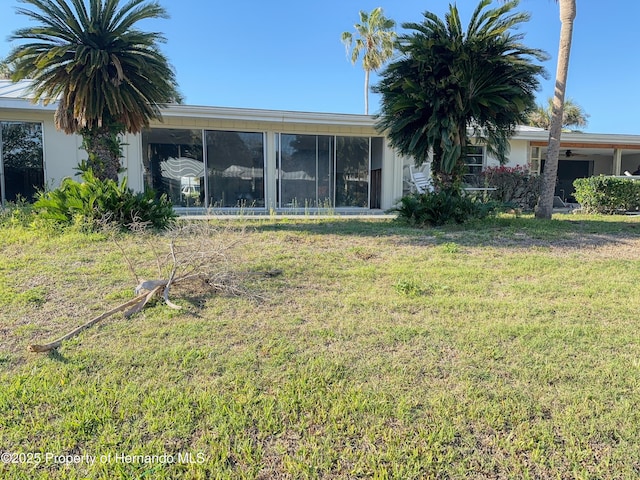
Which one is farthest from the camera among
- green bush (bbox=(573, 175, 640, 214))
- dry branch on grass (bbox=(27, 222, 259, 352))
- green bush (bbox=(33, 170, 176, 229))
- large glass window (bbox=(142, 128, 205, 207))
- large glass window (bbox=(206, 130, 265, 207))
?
large glass window (bbox=(206, 130, 265, 207))

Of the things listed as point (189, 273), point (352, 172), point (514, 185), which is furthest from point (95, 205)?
point (514, 185)

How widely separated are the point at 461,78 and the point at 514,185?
19.8ft

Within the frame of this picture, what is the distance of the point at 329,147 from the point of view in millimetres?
13086

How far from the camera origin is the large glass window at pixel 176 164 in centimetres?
1185

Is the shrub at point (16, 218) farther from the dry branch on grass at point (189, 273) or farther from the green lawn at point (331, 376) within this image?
the dry branch on grass at point (189, 273)

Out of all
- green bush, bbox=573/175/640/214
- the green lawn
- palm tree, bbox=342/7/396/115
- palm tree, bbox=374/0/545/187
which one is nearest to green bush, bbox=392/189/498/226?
palm tree, bbox=374/0/545/187

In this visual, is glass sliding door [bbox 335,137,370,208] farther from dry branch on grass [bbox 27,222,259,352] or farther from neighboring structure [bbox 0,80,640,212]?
dry branch on grass [bbox 27,222,259,352]

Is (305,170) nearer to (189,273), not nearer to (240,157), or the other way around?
(240,157)

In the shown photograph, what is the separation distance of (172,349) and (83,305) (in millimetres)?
1317

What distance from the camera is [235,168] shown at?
1235 cm

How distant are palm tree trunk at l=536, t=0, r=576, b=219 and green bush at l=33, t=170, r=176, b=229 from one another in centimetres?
741

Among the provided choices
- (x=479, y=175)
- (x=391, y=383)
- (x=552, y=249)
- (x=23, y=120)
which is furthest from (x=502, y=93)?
(x=23, y=120)

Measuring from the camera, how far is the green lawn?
1.88 meters

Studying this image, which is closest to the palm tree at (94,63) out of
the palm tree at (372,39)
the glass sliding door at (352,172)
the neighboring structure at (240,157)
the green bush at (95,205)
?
the green bush at (95,205)
